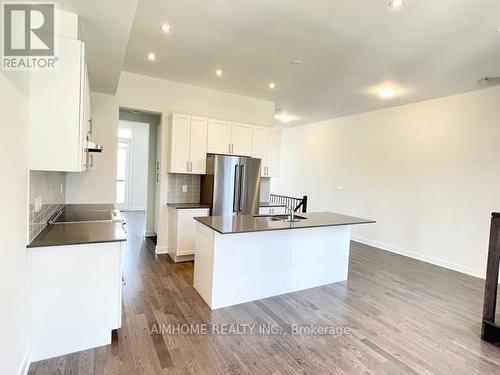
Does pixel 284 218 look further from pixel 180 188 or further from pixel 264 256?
pixel 180 188

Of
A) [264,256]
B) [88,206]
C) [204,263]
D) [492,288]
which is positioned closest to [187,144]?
[88,206]

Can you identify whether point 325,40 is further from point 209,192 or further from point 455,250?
point 455,250

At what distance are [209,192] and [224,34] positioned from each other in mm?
2430

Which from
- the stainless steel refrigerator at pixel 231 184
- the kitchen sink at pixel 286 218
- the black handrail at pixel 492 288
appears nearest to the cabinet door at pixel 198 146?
the stainless steel refrigerator at pixel 231 184

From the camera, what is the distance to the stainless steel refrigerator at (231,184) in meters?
4.63

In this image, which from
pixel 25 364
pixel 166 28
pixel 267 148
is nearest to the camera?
pixel 25 364

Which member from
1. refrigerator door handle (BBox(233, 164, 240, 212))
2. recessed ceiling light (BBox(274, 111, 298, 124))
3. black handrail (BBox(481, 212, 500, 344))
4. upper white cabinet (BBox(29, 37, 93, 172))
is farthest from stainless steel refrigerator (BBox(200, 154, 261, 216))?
black handrail (BBox(481, 212, 500, 344))

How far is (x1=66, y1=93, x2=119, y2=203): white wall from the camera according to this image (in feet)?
14.3

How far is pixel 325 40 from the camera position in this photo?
3104mm

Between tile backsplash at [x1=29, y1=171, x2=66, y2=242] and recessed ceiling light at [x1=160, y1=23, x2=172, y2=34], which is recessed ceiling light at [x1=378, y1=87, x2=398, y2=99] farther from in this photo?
tile backsplash at [x1=29, y1=171, x2=66, y2=242]

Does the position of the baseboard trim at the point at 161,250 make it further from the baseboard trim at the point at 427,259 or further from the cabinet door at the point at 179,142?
the baseboard trim at the point at 427,259

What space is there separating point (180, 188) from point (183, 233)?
92cm

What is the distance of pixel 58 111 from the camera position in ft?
6.62

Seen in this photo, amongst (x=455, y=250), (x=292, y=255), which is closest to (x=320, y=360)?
(x=292, y=255)
